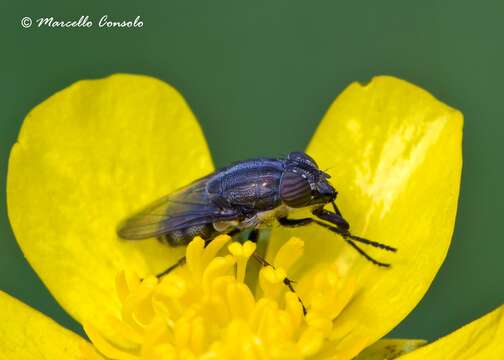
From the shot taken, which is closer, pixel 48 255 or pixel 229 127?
pixel 48 255

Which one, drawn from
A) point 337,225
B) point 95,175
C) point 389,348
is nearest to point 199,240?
point 337,225

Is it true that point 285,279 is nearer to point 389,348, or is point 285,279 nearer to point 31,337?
point 389,348

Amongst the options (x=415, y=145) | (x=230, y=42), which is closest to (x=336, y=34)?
(x=230, y=42)

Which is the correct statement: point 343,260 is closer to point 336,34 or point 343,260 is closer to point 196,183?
point 196,183

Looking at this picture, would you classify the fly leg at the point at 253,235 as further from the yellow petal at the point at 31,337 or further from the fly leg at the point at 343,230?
the yellow petal at the point at 31,337

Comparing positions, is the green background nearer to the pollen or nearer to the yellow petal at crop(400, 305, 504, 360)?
the pollen

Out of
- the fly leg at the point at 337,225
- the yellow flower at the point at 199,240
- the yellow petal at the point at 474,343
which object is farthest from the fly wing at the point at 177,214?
the yellow petal at the point at 474,343
